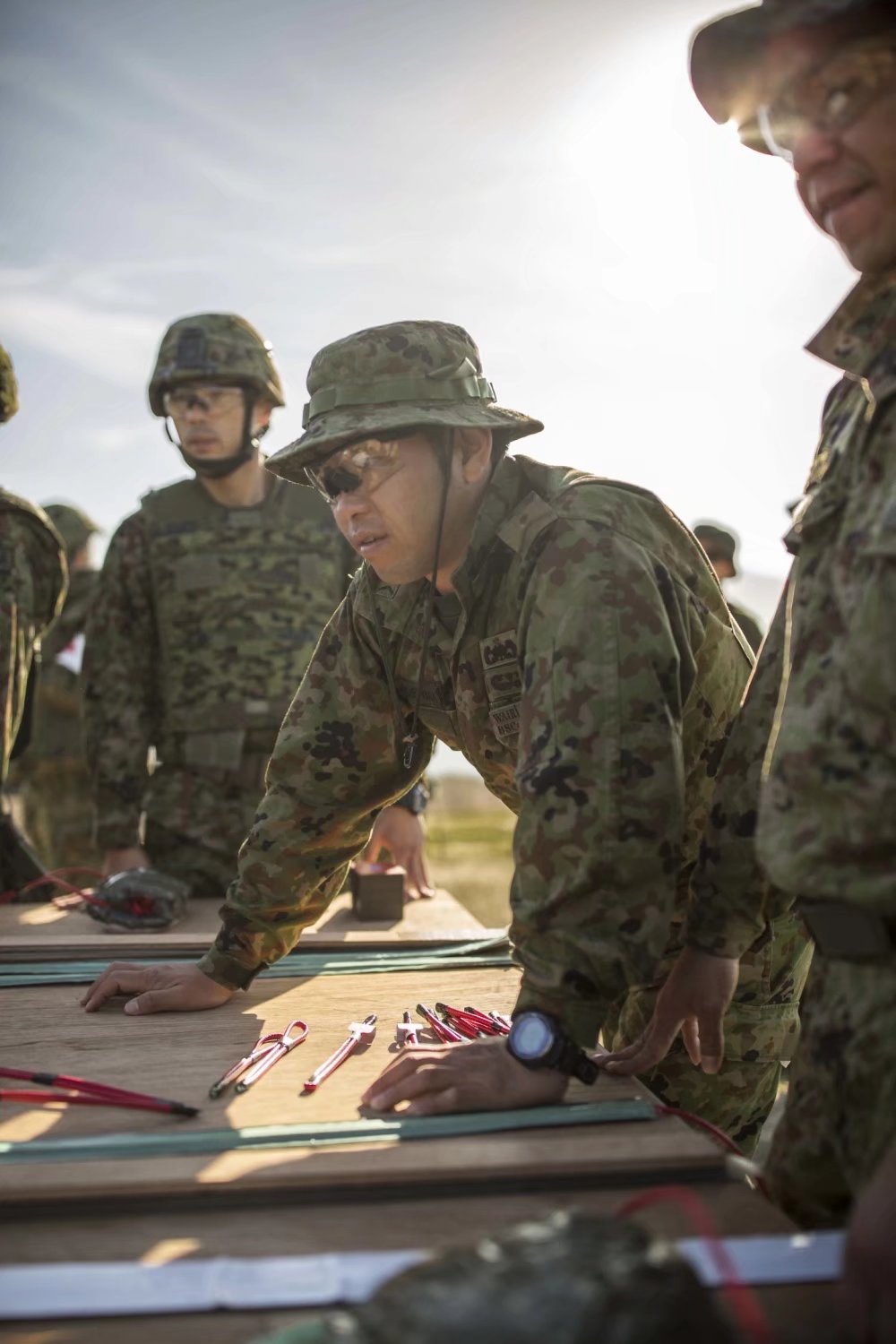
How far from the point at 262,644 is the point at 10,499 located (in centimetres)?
104

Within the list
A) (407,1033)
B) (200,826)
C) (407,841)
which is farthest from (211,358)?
(407,1033)

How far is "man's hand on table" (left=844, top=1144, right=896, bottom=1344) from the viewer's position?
1096 mm

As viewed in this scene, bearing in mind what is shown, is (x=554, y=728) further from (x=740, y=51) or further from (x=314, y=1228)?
(x=740, y=51)

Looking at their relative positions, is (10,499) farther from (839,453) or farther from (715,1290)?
(715,1290)

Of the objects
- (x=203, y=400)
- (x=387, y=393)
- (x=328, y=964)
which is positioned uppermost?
(x=203, y=400)

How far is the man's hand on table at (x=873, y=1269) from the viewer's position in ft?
3.59

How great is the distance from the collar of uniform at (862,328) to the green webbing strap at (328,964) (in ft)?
5.54

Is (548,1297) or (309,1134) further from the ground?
(548,1297)

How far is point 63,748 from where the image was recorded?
9.09m

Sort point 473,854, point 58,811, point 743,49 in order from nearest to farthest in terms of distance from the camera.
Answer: point 743,49
point 58,811
point 473,854

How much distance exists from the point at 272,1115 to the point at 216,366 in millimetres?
3362

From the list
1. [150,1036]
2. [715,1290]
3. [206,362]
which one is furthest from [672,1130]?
[206,362]

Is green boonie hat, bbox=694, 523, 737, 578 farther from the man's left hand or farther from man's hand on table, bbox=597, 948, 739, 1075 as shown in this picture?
man's hand on table, bbox=597, 948, 739, 1075

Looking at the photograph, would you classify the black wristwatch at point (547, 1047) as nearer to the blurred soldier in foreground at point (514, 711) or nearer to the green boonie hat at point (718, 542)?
the blurred soldier in foreground at point (514, 711)
